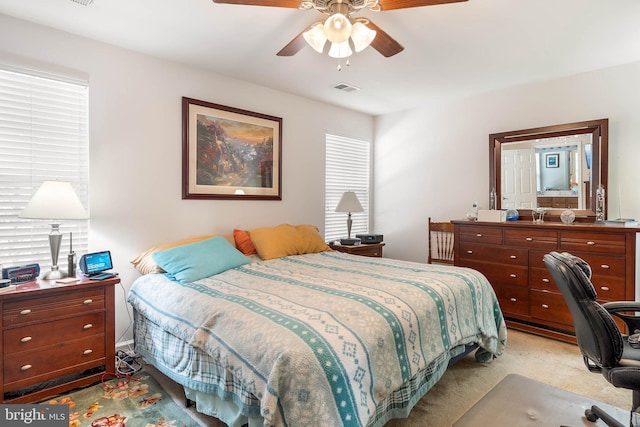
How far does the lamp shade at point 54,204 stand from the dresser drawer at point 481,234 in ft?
11.6

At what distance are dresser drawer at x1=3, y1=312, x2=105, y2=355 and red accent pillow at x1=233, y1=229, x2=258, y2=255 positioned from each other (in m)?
1.28

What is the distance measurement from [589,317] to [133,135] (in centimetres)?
342

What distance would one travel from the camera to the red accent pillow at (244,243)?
331cm

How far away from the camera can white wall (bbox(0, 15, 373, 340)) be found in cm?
259

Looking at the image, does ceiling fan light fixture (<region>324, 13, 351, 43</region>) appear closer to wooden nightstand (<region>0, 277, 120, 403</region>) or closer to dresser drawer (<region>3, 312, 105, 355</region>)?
wooden nightstand (<region>0, 277, 120, 403</region>)

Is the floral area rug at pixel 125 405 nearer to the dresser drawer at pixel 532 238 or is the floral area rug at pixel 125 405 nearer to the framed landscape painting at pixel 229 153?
the framed landscape painting at pixel 229 153

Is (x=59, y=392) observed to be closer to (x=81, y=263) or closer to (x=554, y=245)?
(x=81, y=263)

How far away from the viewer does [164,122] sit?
10.2ft

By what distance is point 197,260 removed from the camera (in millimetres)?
2566

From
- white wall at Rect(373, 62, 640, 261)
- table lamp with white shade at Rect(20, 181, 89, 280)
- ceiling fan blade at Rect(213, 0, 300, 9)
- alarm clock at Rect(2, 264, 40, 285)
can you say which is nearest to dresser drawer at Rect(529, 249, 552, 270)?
white wall at Rect(373, 62, 640, 261)

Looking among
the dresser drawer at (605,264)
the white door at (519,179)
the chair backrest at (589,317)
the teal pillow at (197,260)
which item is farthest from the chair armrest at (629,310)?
the teal pillow at (197,260)

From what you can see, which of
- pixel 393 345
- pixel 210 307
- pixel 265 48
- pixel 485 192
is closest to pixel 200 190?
pixel 265 48

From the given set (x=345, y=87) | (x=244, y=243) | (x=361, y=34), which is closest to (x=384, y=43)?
(x=361, y=34)

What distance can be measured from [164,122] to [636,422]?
4.02 m
